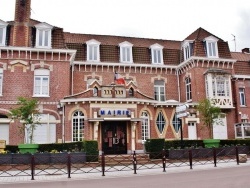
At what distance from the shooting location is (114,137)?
21.7 meters

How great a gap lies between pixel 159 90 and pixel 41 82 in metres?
11.2

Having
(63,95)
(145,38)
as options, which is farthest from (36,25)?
(145,38)

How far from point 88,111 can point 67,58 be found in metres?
5.63

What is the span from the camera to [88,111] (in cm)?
2105

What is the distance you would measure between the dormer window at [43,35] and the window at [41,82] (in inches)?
83.7

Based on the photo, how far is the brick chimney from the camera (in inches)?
923

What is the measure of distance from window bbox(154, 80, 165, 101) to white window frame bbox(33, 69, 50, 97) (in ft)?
34.0

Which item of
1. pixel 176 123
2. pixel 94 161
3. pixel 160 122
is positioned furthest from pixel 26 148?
pixel 176 123

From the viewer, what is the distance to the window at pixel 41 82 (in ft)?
77.5

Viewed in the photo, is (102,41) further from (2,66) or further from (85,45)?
(2,66)


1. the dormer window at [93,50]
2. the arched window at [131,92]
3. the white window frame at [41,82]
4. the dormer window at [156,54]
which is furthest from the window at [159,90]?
the white window frame at [41,82]

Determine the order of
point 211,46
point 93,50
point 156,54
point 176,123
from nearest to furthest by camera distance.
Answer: point 176,123, point 93,50, point 211,46, point 156,54

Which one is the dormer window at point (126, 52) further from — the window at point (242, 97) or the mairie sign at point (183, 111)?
the window at point (242, 97)

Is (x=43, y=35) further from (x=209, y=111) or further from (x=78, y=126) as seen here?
(x=209, y=111)
